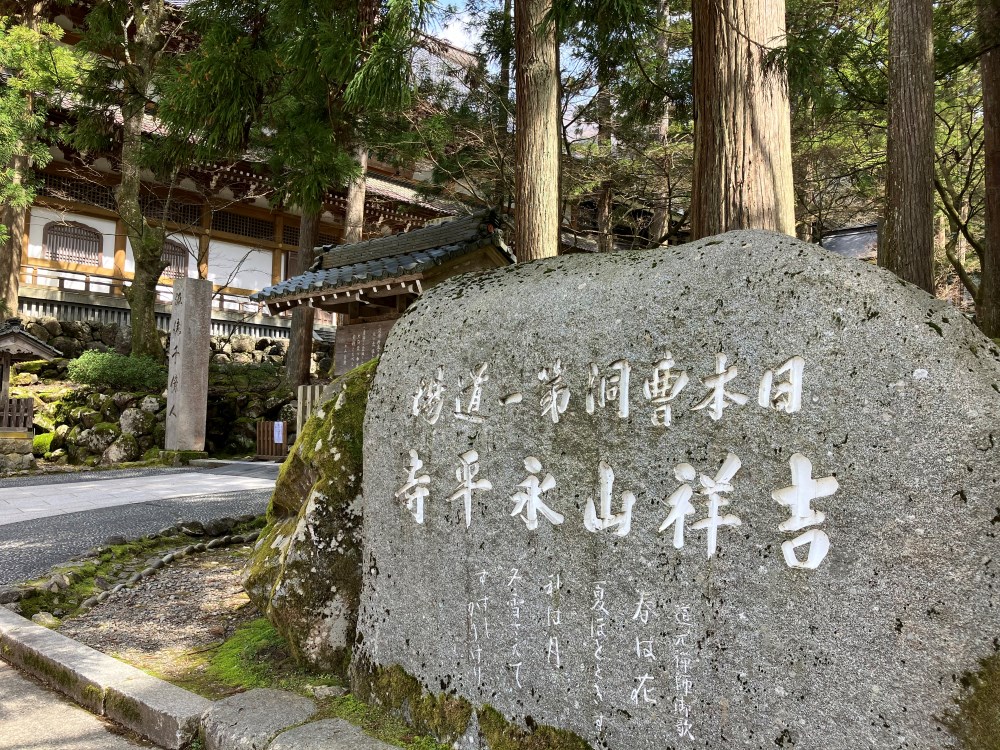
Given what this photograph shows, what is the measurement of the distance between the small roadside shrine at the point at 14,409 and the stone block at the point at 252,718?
11.9 meters

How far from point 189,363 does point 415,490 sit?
11590 millimetres

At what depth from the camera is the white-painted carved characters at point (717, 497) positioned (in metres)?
2.01

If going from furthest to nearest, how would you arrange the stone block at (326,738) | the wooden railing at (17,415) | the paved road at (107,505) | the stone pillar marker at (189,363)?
the stone pillar marker at (189,363)
the wooden railing at (17,415)
the paved road at (107,505)
the stone block at (326,738)

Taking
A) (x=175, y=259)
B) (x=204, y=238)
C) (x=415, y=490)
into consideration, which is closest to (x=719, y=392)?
(x=415, y=490)

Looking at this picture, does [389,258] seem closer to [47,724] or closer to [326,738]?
[47,724]

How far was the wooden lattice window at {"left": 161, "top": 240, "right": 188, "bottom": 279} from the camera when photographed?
1966 centimetres

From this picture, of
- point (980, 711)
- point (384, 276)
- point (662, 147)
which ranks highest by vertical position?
point (662, 147)

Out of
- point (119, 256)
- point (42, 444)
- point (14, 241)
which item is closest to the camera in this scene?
point (42, 444)

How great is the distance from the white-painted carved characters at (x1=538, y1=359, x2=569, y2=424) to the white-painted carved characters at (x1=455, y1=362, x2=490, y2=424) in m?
0.26

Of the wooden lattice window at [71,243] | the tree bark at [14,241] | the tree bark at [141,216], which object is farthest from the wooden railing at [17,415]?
the wooden lattice window at [71,243]

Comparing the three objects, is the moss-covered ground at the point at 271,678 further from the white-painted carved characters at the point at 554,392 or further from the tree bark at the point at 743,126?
the tree bark at the point at 743,126

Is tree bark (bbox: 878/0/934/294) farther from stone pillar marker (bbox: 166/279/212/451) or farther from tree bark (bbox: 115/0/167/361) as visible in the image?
tree bark (bbox: 115/0/167/361)

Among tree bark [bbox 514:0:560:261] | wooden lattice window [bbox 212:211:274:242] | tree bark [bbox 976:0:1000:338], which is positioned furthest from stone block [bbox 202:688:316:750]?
wooden lattice window [bbox 212:211:274:242]

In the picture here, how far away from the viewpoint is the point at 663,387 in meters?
2.15
